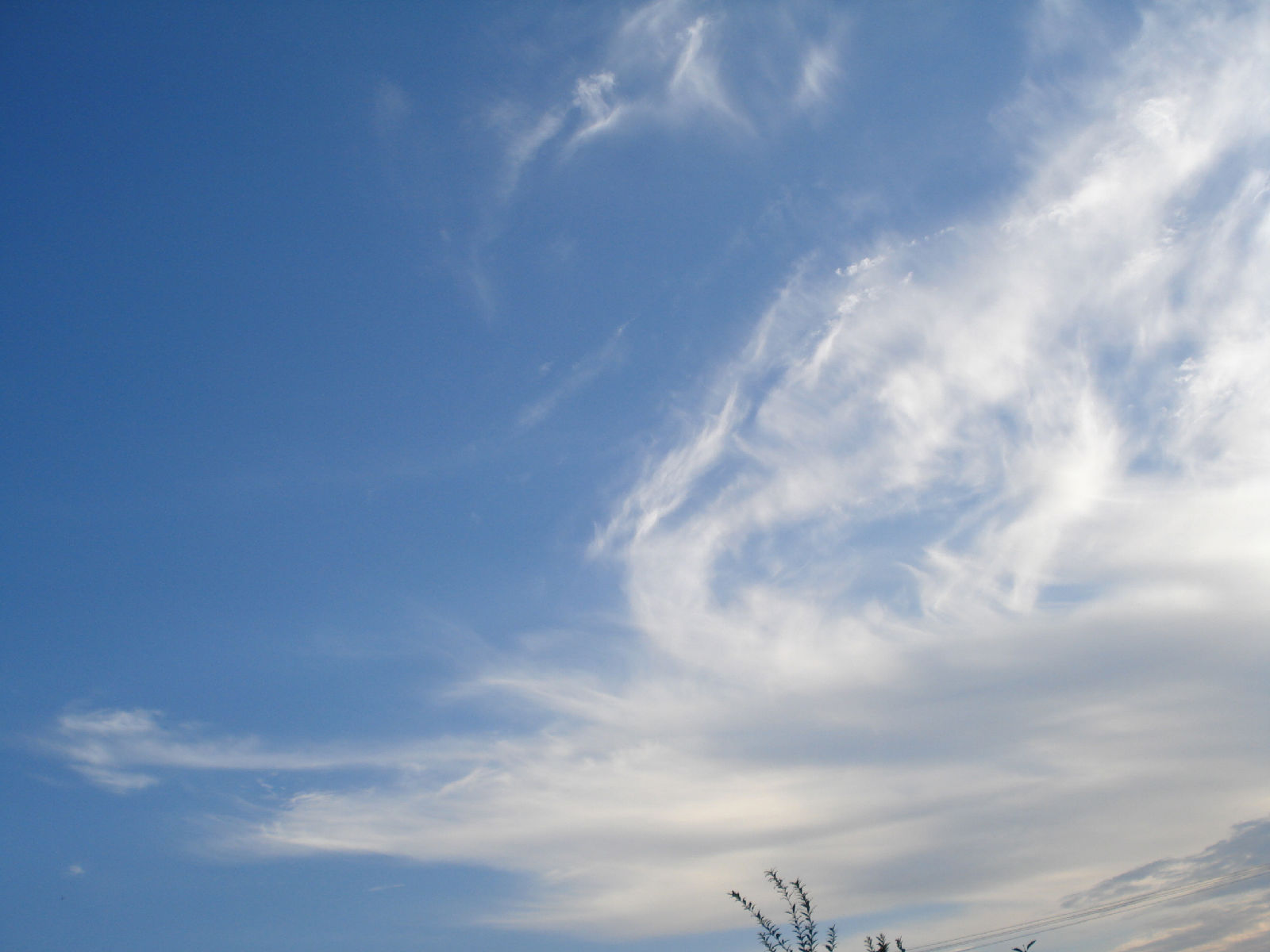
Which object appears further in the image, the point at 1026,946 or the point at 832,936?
the point at 832,936

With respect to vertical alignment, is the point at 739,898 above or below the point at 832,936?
above

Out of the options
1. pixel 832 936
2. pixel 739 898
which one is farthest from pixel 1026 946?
pixel 739 898

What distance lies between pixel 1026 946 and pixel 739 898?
7204 mm

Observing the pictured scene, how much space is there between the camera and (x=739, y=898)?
Result: 46.1 ft

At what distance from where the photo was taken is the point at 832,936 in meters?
13.3

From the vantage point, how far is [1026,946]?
30.6ft

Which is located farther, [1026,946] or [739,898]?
[739,898]

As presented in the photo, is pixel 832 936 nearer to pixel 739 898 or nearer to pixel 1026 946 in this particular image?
pixel 739 898

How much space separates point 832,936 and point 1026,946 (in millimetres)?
5700
